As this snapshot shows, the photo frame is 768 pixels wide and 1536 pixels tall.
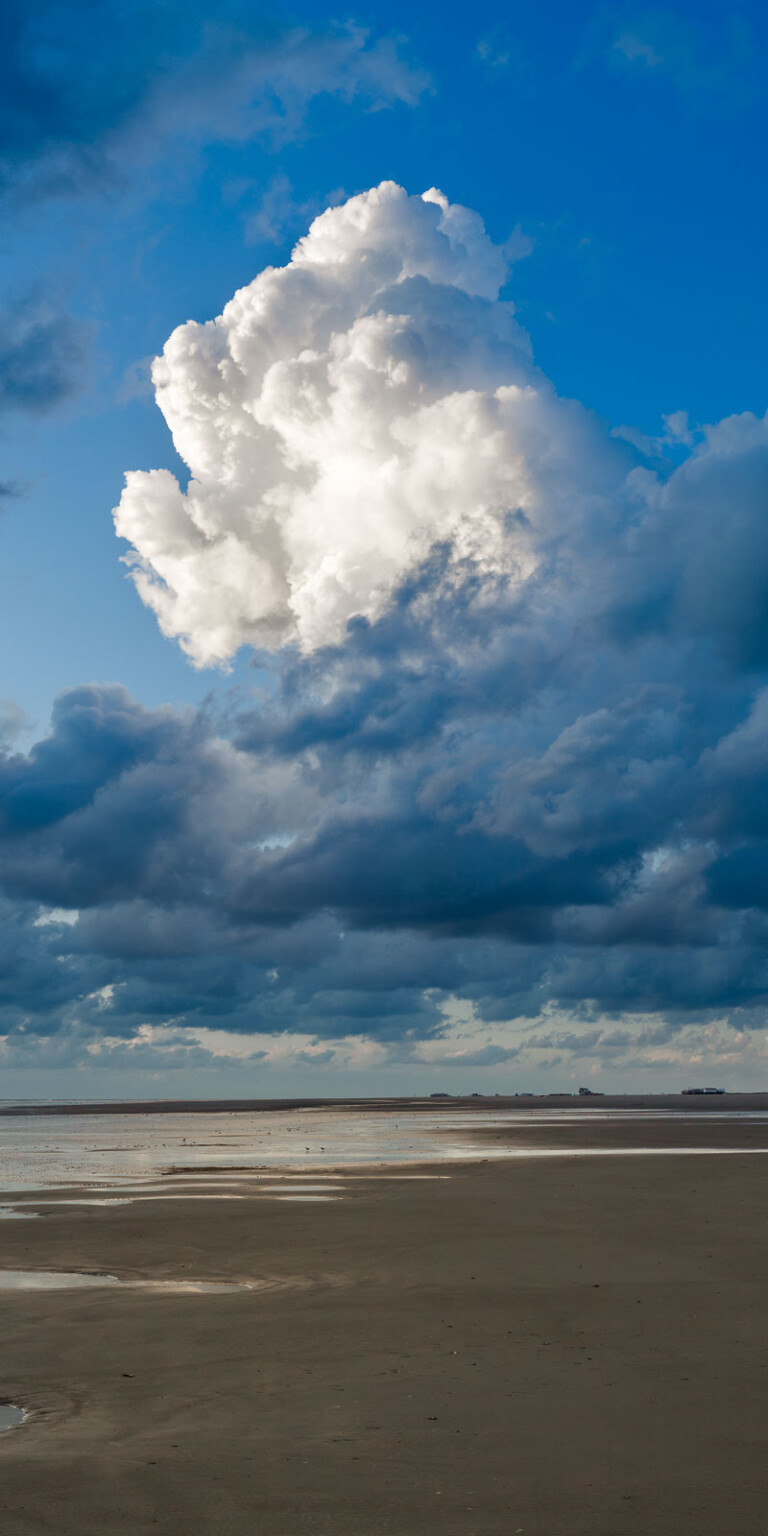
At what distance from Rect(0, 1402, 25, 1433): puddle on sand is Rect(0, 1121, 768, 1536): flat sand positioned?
178 mm

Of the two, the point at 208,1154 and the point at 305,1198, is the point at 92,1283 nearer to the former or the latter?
the point at 305,1198

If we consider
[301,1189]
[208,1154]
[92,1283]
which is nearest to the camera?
[92,1283]

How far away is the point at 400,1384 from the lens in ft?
39.5

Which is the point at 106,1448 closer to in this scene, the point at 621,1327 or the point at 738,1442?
the point at 738,1442

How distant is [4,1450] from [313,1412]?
9.19ft

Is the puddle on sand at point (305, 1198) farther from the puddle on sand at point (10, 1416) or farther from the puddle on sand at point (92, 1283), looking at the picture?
the puddle on sand at point (10, 1416)

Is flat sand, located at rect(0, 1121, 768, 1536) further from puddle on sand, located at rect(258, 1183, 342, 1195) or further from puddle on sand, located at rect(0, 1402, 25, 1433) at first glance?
puddle on sand, located at rect(258, 1183, 342, 1195)

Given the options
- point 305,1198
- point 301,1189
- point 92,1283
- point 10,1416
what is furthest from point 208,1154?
point 10,1416

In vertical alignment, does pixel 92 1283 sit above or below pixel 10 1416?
below

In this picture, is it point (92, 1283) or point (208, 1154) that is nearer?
point (92, 1283)

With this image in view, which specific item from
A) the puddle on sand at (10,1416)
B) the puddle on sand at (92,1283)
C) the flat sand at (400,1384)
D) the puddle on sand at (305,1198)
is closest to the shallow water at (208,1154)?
the puddle on sand at (305,1198)

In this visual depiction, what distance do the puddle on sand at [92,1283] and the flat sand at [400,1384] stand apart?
0.69m

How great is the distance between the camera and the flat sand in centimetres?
849

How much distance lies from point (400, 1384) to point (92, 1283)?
29.1 feet
